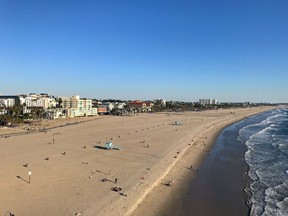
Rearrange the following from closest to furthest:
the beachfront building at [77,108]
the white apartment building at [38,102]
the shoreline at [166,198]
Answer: the shoreline at [166,198] → the beachfront building at [77,108] → the white apartment building at [38,102]

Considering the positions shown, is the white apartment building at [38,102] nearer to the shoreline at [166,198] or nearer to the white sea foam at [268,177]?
the white sea foam at [268,177]

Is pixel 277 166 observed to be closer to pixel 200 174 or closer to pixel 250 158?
pixel 250 158

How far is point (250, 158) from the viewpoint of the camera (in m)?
33.9

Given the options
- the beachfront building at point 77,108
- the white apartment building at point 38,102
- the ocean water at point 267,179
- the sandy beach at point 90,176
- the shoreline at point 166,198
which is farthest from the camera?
the white apartment building at point 38,102

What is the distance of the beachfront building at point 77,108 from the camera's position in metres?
95.3

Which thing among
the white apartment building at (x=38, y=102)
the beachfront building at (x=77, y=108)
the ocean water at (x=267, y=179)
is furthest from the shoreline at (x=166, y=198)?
the white apartment building at (x=38, y=102)

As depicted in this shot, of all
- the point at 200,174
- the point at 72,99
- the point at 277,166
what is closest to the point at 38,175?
the point at 200,174

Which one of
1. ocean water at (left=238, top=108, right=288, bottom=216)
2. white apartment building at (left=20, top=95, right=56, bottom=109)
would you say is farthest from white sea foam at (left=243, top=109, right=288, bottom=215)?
white apartment building at (left=20, top=95, right=56, bottom=109)

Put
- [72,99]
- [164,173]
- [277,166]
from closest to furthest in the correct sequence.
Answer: [164,173] → [277,166] → [72,99]

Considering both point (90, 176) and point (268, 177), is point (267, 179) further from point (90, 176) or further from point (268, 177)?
point (90, 176)

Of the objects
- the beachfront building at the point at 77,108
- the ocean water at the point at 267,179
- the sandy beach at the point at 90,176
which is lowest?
the ocean water at the point at 267,179

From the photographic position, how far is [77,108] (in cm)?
10300

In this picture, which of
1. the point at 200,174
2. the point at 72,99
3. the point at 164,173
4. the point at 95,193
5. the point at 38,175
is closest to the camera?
the point at 95,193

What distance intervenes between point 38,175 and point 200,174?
43.8 ft
